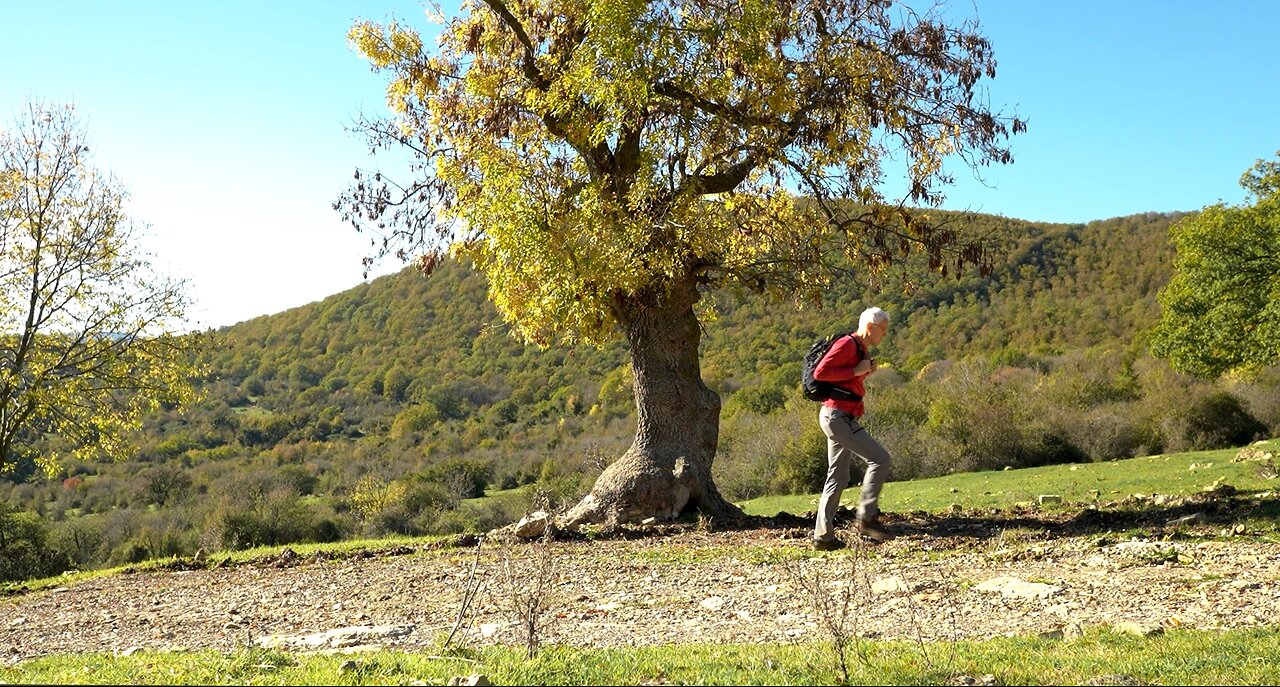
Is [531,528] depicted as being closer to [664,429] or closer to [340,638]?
[664,429]

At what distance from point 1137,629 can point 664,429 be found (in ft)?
24.1

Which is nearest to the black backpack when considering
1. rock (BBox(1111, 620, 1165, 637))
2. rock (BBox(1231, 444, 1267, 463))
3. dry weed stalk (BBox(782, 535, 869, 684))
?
dry weed stalk (BBox(782, 535, 869, 684))

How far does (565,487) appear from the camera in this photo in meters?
30.3

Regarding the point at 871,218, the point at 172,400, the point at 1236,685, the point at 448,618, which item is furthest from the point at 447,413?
the point at 1236,685

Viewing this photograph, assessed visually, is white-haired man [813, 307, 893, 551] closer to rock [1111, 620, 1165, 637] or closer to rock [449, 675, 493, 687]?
rock [1111, 620, 1165, 637]

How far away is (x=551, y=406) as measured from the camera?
5631 centimetres

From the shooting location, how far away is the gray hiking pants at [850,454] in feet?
27.9

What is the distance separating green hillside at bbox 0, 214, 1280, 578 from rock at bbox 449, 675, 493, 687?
9.34m

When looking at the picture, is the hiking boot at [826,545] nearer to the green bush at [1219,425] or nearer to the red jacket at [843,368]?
the red jacket at [843,368]

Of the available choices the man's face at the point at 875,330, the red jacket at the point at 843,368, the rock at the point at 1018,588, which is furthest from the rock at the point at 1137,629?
the man's face at the point at 875,330

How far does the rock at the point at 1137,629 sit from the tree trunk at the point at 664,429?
6684 mm

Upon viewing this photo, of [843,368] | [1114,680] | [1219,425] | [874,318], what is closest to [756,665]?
[1114,680]

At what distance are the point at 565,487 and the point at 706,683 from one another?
85.5 ft

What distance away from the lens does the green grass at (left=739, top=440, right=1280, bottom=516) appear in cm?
1869
